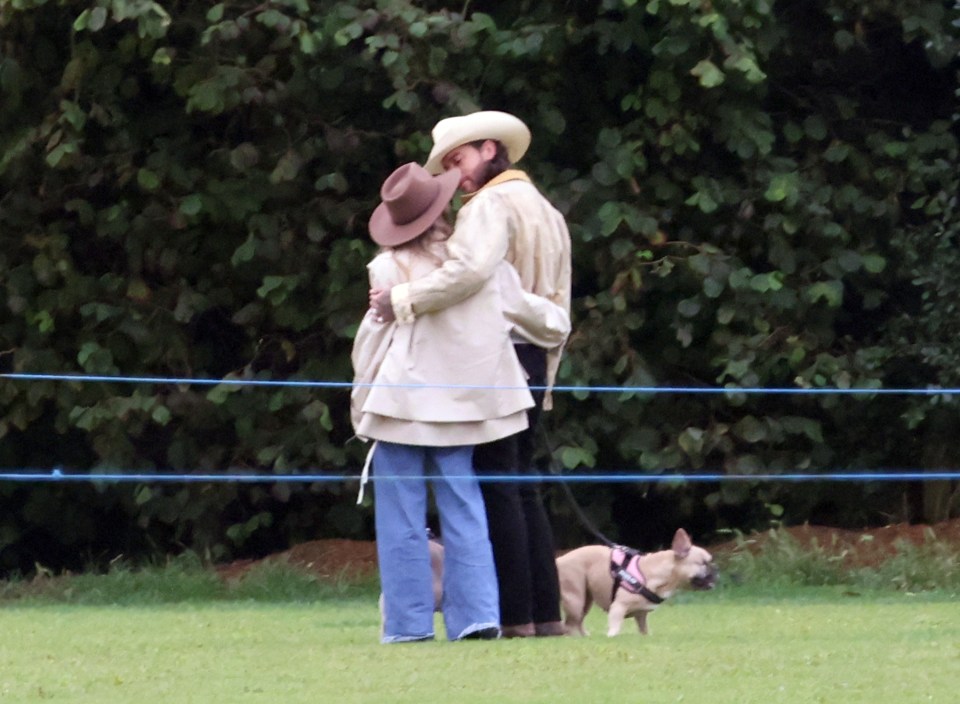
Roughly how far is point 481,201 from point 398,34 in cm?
250

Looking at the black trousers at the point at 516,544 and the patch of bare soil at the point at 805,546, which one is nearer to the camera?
the black trousers at the point at 516,544

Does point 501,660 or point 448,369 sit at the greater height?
point 448,369

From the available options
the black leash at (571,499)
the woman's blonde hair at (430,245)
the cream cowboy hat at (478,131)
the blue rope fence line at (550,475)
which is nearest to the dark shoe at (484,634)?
the blue rope fence line at (550,475)

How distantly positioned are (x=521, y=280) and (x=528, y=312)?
0.18m

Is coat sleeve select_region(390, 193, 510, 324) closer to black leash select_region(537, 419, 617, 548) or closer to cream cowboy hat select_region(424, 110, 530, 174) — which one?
cream cowboy hat select_region(424, 110, 530, 174)

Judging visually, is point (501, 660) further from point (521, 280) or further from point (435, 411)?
point (521, 280)

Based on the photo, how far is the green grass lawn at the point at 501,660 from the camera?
5652 mm

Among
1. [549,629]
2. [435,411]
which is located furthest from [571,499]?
[435,411]

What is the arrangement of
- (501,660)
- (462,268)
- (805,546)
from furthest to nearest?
(805,546) → (462,268) → (501,660)

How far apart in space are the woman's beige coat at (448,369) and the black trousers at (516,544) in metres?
0.15

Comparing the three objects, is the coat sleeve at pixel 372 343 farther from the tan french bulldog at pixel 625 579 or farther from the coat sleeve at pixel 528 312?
the tan french bulldog at pixel 625 579

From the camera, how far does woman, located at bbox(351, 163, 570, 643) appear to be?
6.82 m

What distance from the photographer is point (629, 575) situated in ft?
23.8

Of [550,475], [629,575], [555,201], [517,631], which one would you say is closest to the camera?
[517,631]
